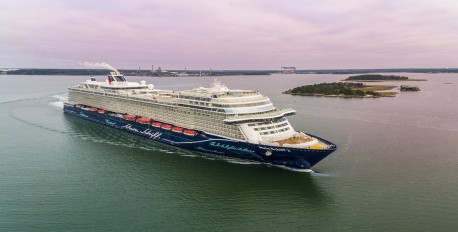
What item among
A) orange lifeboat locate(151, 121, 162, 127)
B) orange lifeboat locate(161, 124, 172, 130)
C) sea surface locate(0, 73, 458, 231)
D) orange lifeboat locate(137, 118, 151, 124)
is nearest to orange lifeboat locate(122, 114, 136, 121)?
orange lifeboat locate(137, 118, 151, 124)

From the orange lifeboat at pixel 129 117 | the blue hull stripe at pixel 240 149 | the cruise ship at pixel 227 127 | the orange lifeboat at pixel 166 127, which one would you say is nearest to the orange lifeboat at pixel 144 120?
the cruise ship at pixel 227 127

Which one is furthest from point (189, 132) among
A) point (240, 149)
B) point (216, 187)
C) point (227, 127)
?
point (216, 187)

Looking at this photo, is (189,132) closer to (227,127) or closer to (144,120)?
(227,127)

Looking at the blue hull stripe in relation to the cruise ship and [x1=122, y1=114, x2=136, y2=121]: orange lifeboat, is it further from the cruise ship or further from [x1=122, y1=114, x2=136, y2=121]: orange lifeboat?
[x1=122, y1=114, x2=136, y2=121]: orange lifeboat

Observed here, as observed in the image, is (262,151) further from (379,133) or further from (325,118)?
(325,118)

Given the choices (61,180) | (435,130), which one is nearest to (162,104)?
(61,180)
